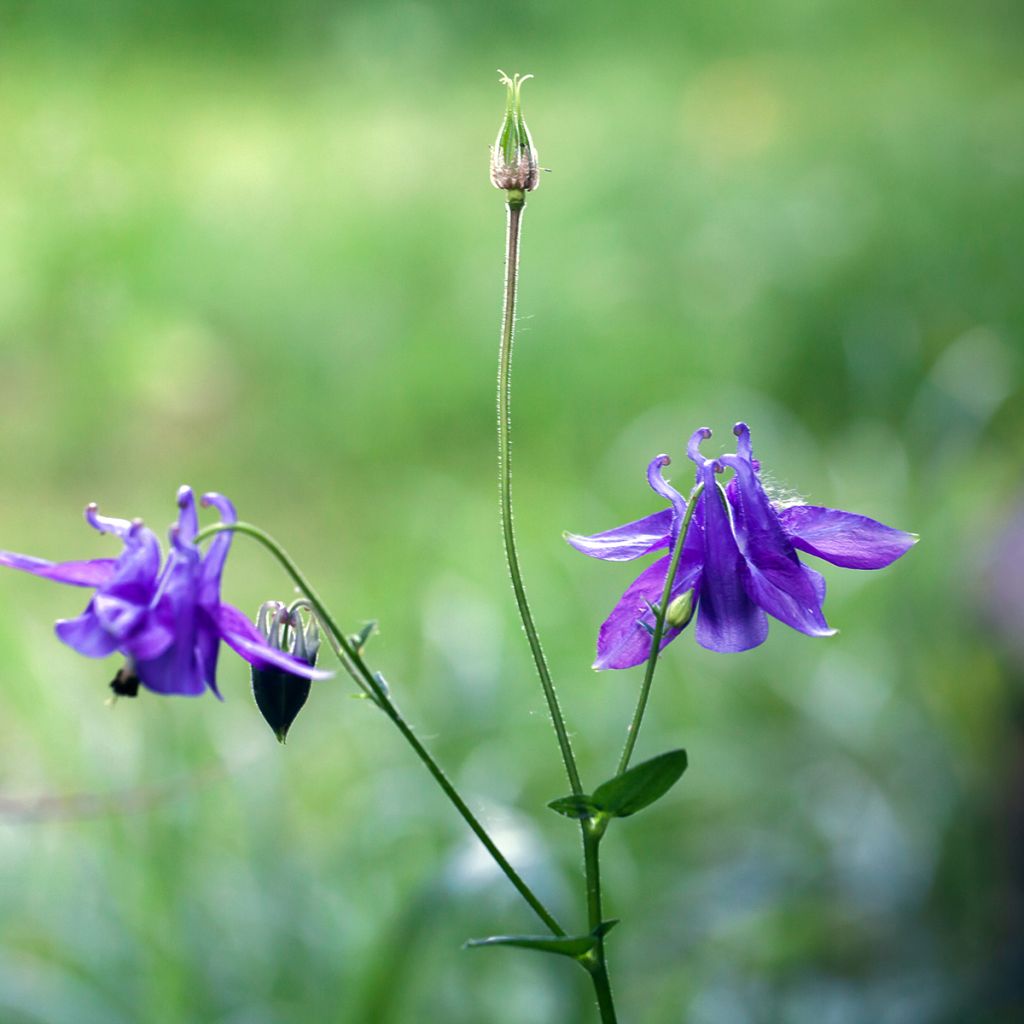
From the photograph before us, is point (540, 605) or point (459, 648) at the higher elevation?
point (540, 605)

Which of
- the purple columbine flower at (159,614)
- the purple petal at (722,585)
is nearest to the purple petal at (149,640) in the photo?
the purple columbine flower at (159,614)

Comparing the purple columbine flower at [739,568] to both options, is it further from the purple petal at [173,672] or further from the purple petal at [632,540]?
the purple petal at [173,672]

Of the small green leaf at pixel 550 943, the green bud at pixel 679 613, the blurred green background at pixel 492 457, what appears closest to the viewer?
the small green leaf at pixel 550 943

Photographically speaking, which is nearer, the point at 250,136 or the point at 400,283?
the point at 400,283

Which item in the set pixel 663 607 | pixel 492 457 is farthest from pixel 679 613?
pixel 492 457

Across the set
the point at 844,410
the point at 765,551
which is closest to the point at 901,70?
the point at 844,410

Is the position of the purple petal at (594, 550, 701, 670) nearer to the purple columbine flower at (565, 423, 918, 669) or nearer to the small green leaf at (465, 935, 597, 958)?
the purple columbine flower at (565, 423, 918, 669)

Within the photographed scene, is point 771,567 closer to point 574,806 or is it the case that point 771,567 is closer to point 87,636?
point 574,806

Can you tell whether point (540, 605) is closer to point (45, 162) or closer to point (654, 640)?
point (654, 640)
